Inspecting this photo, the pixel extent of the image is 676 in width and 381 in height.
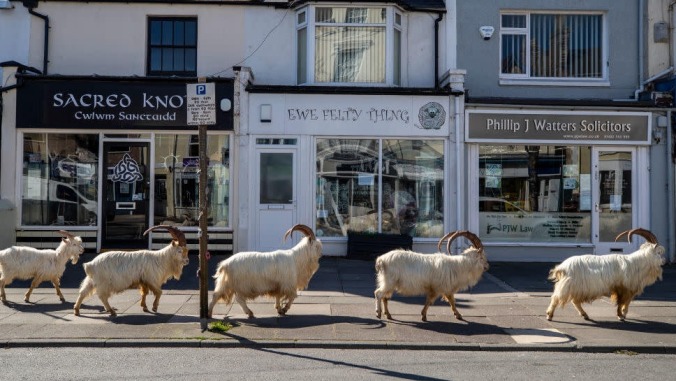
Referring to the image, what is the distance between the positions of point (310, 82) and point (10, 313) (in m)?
8.33

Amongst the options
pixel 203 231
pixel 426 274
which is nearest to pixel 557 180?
pixel 426 274

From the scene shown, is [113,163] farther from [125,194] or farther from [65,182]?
[65,182]

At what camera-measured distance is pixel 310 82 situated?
14.5 metres

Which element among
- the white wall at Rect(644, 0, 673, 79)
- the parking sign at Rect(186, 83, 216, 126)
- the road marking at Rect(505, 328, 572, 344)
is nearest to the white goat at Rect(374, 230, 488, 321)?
the road marking at Rect(505, 328, 572, 344)

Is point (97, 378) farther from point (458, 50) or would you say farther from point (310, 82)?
point (458, 50)

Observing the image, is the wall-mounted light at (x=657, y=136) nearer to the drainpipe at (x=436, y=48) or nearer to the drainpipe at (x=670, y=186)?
the drainpipe at (x=670, y=186)

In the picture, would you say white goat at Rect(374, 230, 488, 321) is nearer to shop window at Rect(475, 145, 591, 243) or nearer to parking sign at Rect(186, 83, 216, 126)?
parking sign at Rect(186, 83, 216, 126)

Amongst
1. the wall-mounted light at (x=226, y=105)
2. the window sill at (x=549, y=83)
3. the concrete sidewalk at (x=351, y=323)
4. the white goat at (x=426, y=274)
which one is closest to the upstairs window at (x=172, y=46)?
the wall-mounted light at (x=226, y=105)

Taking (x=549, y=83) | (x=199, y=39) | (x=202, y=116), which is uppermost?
(x=199, y=39)

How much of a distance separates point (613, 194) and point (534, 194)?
1.90 meters

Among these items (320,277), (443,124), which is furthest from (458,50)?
(320,277)

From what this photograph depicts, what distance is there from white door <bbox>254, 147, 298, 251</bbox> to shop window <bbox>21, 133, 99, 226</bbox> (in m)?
3.98

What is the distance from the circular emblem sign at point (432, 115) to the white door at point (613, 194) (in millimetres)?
3838

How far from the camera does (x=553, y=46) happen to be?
15188 mm
